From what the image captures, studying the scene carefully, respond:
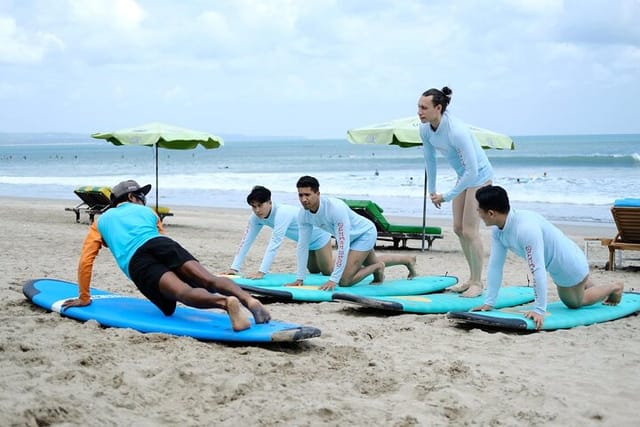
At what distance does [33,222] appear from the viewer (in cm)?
1429

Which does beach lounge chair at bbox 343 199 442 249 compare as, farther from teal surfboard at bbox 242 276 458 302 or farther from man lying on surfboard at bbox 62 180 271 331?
man lying on surfboard at bbox 62 180 271 331

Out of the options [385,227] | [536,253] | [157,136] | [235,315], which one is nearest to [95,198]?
[157,136]

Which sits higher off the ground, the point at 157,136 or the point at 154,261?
the point at 157,136

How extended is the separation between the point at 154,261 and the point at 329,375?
1.55 m

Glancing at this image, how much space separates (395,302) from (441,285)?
4.66 ft

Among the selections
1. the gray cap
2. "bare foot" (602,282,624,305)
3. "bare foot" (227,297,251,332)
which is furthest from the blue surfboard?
"bare foot" (602,282,624,305)

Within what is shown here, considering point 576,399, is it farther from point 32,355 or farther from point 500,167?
point 500,167

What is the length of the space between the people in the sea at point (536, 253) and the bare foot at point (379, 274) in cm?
145

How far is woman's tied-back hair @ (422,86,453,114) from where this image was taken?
6.64m

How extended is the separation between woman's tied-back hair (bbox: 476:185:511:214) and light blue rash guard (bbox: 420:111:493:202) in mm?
1043

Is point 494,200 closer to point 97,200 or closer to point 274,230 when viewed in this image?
point 274,230

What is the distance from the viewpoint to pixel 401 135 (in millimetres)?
10617

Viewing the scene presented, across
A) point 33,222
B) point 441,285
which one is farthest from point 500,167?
point 441,285

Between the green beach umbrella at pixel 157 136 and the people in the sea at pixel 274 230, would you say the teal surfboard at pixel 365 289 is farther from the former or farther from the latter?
the green beach umbrella at pixel 157 136
